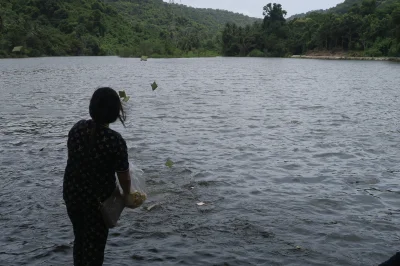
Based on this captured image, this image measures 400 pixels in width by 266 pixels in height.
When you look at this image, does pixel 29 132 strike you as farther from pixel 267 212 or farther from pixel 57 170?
pixel 267 212

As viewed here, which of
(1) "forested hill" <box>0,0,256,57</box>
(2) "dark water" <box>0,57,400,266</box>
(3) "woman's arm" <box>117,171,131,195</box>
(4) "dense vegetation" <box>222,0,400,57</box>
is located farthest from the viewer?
(1) "forested hill" <box>0,0,256,57</box>

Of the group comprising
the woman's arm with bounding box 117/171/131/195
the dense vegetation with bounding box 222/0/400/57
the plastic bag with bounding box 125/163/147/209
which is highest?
the dense vegetation with bounding box 222/0/400/57

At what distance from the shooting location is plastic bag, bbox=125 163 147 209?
186 inches

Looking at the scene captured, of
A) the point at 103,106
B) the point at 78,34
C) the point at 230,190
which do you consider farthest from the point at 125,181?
the point at 78,34

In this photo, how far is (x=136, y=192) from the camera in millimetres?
4773

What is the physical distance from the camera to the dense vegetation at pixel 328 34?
11334 cm

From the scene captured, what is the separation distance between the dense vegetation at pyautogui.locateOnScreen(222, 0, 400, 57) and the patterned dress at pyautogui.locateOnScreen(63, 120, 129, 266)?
→ 355ft

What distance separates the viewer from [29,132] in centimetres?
1750

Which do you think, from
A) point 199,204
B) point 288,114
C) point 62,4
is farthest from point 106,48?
point 199,204

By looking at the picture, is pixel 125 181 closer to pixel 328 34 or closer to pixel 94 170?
pixel 94 170

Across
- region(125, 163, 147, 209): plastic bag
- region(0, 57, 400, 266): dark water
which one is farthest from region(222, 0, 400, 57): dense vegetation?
region(125, 163, 147, 209): plastic bag

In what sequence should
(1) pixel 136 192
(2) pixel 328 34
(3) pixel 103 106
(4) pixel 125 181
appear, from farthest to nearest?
1. (2) pixel 328 34
2. (1) pixel 136 192
3. (4) pixel 125 181
4. (3) pixel 103 106

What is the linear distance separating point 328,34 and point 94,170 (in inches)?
5441

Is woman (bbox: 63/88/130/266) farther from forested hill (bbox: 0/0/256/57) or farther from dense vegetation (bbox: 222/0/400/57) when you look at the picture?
forested hill (bbox: 0/0/256/57)
